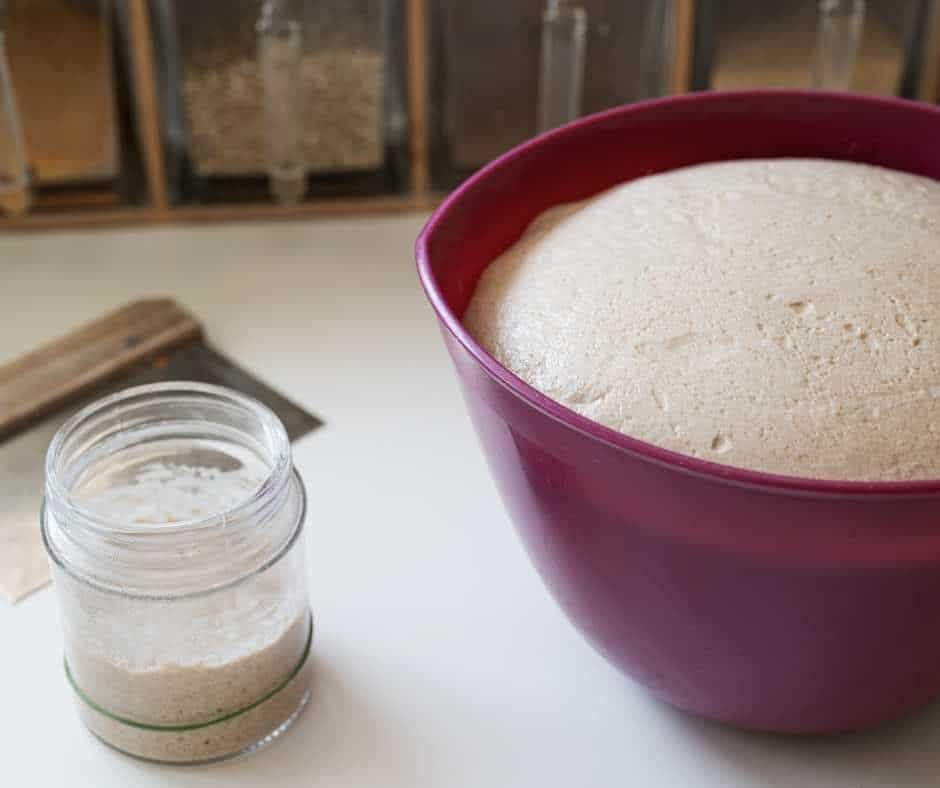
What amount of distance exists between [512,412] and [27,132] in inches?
29.7

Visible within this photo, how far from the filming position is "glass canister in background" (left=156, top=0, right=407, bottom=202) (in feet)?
3.74

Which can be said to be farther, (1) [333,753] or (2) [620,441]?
(1) [333,753]

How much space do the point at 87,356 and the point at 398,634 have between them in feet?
1.27

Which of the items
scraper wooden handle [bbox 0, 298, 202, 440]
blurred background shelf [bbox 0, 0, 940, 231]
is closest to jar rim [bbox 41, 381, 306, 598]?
scraper wooden handle [bbox 0, 298, 202, 440]

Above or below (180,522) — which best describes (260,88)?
above

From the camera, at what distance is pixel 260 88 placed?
1166mm

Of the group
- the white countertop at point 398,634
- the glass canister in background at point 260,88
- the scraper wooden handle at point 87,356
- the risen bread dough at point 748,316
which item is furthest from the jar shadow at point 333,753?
the glass canister in background at point 260,88

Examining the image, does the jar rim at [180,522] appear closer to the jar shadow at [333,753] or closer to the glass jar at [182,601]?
the glass jar at [182,601]

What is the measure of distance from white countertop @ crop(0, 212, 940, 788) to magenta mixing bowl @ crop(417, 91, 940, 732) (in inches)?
1.8

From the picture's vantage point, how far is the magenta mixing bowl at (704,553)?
0.54 m

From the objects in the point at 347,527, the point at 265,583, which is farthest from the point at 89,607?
the point at 347,527

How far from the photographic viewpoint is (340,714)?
75cm

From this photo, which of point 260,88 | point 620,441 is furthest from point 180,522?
point 260,88

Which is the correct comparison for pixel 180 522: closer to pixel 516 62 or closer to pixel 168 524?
pixel 168 524
